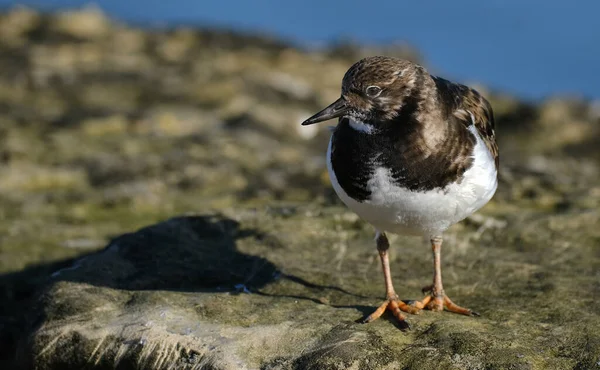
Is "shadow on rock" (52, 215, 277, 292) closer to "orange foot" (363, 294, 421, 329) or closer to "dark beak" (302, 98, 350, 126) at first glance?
"orange foot" (363, 294, 421, 329)

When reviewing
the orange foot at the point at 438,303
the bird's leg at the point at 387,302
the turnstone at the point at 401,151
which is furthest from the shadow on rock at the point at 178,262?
the turnstone at the point at 401,151

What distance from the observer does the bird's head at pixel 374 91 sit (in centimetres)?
634

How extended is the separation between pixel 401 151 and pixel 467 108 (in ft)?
3.79

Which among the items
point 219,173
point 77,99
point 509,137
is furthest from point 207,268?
point 509,137

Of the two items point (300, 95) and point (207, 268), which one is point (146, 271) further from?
point (300, 95)

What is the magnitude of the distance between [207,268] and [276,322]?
1.55 m

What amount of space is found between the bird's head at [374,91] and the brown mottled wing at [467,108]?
464 millimetres

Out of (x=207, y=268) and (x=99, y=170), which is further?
(x=99, y=170)

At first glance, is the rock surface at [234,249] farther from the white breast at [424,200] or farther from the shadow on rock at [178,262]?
the white breast at [424,200]

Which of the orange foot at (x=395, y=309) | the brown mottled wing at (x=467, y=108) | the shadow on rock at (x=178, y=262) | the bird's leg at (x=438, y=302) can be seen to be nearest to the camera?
the orange foot at (x=395, y=309)

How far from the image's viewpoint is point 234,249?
27.6 ft

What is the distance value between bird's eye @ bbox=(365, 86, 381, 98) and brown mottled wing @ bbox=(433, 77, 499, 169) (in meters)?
0.67

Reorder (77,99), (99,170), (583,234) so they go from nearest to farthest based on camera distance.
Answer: (583,234) < (99,170) < (77,99)

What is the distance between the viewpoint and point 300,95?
18172mm
